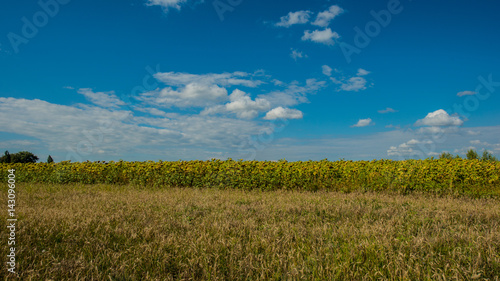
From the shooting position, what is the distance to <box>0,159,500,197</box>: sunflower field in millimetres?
9047

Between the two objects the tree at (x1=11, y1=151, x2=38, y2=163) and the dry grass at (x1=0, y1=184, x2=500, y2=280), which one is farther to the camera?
the tree at (x1=11, y1=151, x2=38, y2=163)

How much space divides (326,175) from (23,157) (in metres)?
25.5

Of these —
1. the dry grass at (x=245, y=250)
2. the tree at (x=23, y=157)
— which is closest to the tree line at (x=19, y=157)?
the tree at (x=23, y=157)

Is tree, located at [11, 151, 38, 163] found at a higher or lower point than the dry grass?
higher

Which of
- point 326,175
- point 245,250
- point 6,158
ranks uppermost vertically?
point 6,158

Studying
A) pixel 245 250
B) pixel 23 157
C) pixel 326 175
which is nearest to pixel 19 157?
pixel 23 157

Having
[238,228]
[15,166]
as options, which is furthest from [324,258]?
[15,166]

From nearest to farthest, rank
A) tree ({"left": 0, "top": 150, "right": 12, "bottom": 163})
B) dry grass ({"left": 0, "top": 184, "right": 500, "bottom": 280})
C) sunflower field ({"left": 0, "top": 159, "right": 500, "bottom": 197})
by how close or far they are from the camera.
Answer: dry grass ({"left": 0, "top": 184, "right": 500, "bottom": 280}) → sunflower field ({"left": 0, "top": 159, "right": 500, "bottom": 197}) → tree ({"left": 0, "top": 150, "right": 12, "bottom": 163})

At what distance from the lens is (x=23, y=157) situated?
2436cm

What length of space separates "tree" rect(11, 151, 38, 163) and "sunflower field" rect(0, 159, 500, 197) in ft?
52.0

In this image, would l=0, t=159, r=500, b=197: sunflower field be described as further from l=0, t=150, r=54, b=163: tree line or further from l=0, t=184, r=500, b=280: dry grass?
l=0, t=150, r=54, b=163: tree line

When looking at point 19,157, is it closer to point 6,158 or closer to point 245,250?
point 6,158

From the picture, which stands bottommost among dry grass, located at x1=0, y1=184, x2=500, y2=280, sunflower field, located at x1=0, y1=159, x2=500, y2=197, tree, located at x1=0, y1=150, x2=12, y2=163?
dry grass, located at x1=0, y1=184, x2=500, y2=280

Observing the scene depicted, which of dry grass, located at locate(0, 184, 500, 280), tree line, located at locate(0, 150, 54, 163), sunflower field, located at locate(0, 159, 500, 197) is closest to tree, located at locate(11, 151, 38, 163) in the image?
tree line, located at locate(0, 150, 54, 163)
